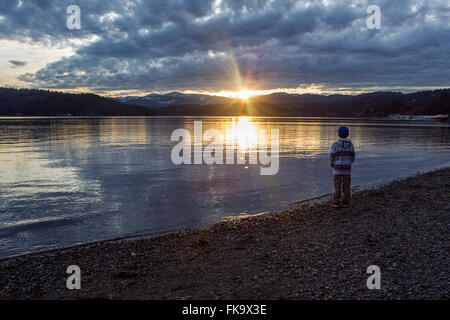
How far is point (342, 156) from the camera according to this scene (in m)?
11.6

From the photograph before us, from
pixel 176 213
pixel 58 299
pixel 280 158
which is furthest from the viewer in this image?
pixel 280 158

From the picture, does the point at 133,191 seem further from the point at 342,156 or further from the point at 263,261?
the point at 342,156

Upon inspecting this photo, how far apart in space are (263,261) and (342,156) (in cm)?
583

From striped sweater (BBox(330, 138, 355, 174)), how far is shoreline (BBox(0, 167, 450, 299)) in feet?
5.79

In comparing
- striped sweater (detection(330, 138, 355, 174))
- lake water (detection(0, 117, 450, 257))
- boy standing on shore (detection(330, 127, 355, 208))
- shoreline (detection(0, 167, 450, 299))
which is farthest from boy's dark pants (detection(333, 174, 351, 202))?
lake water (detection(0, 117, 450, 257))

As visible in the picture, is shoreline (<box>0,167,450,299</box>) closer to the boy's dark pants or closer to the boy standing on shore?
the boy's dark pants

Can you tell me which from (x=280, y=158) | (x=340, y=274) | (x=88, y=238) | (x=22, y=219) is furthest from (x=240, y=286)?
(x=280, y=158)

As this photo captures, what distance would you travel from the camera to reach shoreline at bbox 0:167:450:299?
20.6ft

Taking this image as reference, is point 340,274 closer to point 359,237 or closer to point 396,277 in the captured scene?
point 396,277

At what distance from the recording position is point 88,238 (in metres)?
10.4

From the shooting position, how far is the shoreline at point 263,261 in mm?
6293

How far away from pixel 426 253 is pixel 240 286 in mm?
4893

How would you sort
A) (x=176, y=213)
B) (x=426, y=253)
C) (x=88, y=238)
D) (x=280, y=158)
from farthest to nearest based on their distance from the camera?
(x=280, y=158)
(x=176, y=213)
(x=88, y=238)
(x=426, y=253)

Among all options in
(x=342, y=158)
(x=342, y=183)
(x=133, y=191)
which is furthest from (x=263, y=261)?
(x=133, y=191)
